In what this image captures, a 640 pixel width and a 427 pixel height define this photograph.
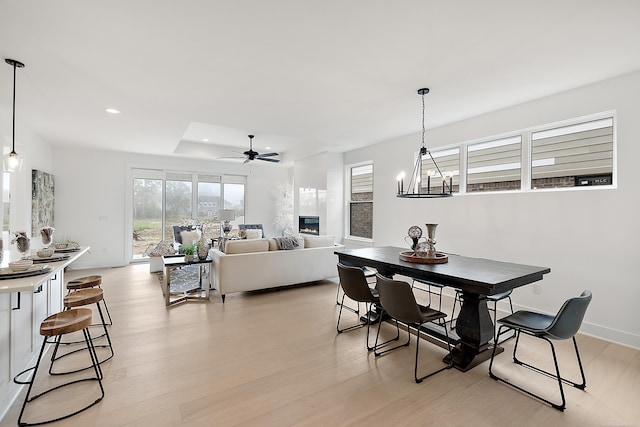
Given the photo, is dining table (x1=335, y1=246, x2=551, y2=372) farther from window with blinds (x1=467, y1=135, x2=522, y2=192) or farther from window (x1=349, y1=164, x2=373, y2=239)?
window (x1=349, y1=164, x2=373, y2=239)

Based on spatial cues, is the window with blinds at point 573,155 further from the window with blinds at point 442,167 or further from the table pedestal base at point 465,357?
the table pedestal base at point 465,357

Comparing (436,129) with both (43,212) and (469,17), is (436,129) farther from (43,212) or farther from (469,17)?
(43,212)

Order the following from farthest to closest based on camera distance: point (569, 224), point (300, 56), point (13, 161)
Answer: point (569, 224), point (13, 161), point (300, 56)

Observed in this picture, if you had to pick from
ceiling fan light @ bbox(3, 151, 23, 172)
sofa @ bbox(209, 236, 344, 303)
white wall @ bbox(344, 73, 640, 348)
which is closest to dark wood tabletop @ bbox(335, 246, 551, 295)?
white wall @ bbox(344, 73, 640, 348)

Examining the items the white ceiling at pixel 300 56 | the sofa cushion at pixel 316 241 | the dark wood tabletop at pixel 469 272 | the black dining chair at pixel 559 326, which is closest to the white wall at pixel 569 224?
the white ceiling at pixel 300 56

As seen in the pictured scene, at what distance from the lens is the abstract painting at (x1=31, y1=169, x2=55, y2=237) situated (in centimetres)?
505

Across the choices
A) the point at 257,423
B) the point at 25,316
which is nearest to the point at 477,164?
the point at 257,423

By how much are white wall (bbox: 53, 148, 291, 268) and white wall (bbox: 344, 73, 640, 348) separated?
6.80m

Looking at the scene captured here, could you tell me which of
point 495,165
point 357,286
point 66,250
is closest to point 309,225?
point 495,165

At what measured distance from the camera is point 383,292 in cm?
263

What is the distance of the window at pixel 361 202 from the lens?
646 cm

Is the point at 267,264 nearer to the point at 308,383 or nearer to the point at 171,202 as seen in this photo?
the point at 308,383

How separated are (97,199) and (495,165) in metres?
8.00

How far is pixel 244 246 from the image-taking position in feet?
14.9
